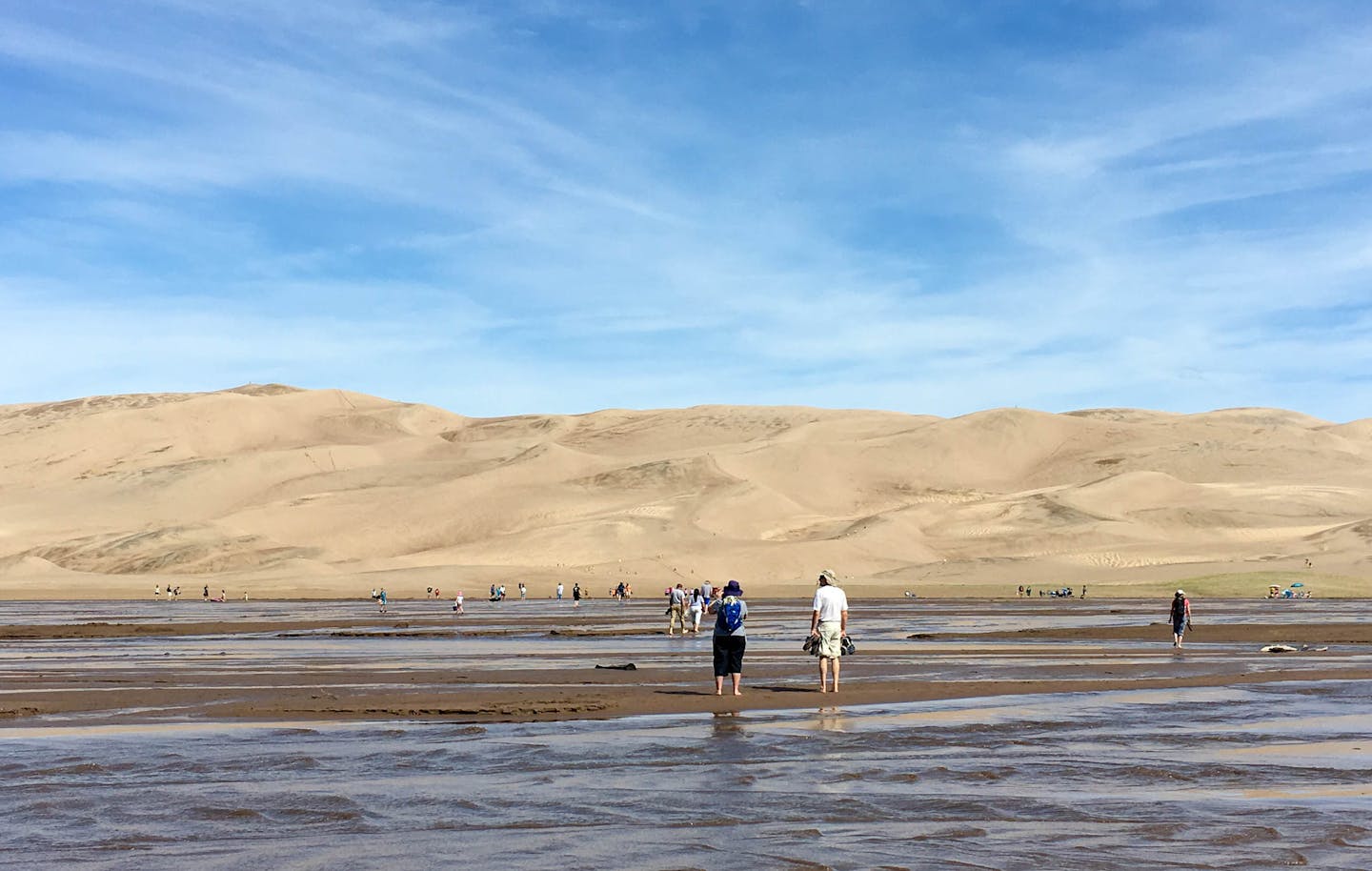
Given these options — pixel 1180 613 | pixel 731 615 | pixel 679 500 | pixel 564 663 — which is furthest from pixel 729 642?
pixel 679 500

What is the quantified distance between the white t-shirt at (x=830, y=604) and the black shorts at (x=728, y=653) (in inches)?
57.5

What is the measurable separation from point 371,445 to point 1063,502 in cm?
8336

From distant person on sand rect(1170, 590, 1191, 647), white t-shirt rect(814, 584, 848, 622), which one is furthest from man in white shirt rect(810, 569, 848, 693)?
distant person on sand rect(1170, 590, 1191, 647)

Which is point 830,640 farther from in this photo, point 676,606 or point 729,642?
point 676,606

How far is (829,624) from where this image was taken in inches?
805

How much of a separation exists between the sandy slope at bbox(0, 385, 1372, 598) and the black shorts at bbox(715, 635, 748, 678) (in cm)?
5630

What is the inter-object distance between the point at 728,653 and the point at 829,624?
161 cm

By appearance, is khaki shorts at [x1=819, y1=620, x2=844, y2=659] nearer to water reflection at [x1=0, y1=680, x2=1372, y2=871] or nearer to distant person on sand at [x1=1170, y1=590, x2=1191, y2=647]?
water reflection at [x1=0, y1=680, x2=1372, y2=871]

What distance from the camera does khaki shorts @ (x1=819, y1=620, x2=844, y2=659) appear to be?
20.3 meters

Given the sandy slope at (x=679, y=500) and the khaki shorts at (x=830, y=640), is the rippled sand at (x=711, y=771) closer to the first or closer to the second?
the khaki shorts at (x=830, y=640)

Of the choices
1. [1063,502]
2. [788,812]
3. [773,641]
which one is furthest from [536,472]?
[788,812]

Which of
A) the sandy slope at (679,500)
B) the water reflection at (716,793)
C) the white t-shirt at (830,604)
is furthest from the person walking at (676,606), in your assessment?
the sandy slope at (679,500)

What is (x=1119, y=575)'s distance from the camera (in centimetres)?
8469

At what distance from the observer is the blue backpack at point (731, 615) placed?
776 inches
